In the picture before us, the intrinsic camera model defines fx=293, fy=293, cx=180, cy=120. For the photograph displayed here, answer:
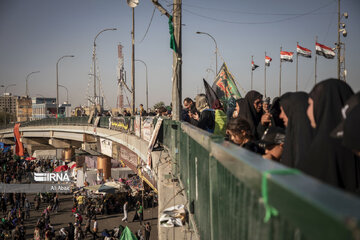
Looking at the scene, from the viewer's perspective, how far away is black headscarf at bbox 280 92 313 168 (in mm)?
2699

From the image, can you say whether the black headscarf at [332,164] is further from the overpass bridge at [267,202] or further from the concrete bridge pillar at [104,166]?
the concrete bridge pillar at [104,166]

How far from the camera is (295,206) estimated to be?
34.3 inches

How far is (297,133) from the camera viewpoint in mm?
2783

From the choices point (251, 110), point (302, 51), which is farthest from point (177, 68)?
point (302, 51)

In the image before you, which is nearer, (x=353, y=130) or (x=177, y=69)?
(x=353, y=130)

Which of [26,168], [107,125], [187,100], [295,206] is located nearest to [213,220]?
[295,206]

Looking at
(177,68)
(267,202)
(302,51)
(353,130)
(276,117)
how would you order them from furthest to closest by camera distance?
1. (302,51)
2. (177,68)
3. (276,117)
4. (353,130)
5. (267,202)

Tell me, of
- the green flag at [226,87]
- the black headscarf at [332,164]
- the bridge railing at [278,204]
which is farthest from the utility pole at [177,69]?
the black headscarf at [332,164]

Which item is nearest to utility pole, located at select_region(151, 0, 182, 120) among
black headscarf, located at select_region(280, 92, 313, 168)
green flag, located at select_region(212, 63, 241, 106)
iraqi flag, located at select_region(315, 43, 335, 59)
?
green flag, located at select_region(212, 63, 241, 106)

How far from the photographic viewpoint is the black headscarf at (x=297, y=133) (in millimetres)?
2699

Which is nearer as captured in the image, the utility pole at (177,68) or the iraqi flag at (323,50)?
the utility pole at (177,68)

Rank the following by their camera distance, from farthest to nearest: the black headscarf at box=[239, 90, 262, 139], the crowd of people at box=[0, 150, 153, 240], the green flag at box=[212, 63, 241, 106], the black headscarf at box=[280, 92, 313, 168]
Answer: the crowd of people at box=[0, 150, 153, 240] → the green flag at box=[212, 63, 241, 106] → the black headscarf at box=[239, 90, 262, 139] → the black headscarf at box=[280, 92, 313, 168]

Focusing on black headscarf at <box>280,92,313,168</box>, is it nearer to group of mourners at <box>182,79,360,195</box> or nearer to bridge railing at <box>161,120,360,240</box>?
group of mourners at <box>182,79,360,195</box>

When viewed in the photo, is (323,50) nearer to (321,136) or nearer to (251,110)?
(251,110)
